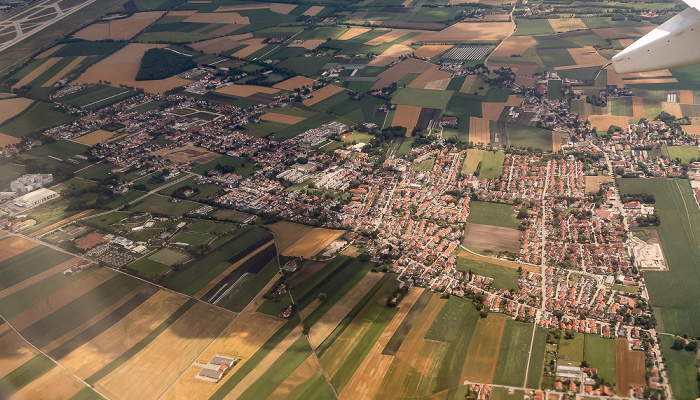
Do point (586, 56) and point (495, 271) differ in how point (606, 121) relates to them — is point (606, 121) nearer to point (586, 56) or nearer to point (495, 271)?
point (586, 56)

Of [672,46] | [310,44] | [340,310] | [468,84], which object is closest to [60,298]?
[340,310]

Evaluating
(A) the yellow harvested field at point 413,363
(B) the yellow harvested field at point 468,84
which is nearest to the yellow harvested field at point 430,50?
(B) the yellow harvested field at point 468,84

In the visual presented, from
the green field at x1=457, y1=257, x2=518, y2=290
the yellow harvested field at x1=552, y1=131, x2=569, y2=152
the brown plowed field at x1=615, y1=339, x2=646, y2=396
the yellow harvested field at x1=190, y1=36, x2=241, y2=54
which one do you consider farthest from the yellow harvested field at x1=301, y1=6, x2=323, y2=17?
the brown plowed field at x1=615, y1=339, x2=646, y2=396

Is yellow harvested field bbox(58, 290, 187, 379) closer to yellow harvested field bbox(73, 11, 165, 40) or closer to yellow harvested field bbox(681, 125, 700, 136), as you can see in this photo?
yellow harvested field bbox(681, 125, 700, 136)

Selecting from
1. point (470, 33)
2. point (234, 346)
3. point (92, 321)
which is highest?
point (470, 33)

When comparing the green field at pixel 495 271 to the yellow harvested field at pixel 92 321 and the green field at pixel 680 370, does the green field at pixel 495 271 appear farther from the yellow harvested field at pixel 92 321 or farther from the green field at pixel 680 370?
the yellow harvested field at pixel 92 321

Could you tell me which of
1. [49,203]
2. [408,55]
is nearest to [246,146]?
[49,203]

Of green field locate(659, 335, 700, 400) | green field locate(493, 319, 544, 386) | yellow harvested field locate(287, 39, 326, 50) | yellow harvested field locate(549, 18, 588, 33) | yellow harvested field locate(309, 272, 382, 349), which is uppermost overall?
yellow harvested field locate(287, 39, 326, 50)
